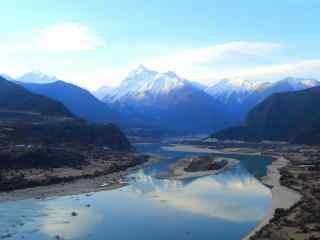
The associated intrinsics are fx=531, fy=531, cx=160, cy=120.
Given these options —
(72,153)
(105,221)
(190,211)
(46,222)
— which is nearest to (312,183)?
(190,211)

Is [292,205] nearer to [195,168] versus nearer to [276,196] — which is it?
[276,196]

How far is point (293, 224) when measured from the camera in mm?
58312

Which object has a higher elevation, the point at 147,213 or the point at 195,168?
the point at 195,168

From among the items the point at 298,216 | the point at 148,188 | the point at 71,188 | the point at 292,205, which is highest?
the point at 298,216

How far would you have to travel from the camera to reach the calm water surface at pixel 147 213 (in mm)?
57156

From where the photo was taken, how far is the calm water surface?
2250 inches

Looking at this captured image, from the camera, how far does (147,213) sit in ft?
226

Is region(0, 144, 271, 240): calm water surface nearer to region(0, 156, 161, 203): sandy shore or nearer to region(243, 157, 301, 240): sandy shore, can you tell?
region(243, 157, 301, 240): sandy shore

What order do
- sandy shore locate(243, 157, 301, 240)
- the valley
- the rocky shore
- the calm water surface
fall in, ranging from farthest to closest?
1. sandy shore locate(243, 157, 301, 240)
2. the valley
3. the calm water surface
4. the rocky shore

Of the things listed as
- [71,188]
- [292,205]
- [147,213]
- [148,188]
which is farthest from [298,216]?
[71,188]

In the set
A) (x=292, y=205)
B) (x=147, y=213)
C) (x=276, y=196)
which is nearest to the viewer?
(x=147, y=213)

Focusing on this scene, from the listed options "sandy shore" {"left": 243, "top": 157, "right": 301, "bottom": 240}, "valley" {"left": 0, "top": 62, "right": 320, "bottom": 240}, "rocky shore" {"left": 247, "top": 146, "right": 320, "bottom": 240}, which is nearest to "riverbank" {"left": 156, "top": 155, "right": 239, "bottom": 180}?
"valley" {"left": 0, "top": 62, "right": 320, "bottom": 240}

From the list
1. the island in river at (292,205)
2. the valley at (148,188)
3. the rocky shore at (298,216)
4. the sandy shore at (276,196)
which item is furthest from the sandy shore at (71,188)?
the rocky shore at (298,216)

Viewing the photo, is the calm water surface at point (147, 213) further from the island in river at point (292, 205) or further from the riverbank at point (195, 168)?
the riverbank at point (195, 168)
